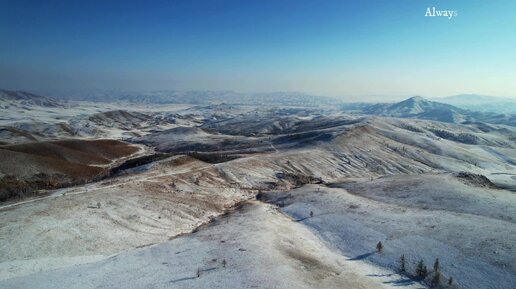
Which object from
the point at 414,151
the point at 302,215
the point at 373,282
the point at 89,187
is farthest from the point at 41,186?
the point at 414,151

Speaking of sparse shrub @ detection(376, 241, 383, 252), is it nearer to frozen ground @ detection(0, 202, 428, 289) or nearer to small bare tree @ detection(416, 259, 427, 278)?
frozen ground @ detection(0, 202, 428, 289)

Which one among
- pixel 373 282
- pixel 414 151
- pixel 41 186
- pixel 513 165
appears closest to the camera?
pixel 373 282

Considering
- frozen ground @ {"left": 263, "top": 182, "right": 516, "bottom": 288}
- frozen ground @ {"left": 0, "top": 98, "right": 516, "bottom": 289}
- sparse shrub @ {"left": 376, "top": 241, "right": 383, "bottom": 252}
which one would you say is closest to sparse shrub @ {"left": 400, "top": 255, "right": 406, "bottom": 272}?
frozen ground @ {"left": 263, "top": 182, "right": 516, "bottom": 288}

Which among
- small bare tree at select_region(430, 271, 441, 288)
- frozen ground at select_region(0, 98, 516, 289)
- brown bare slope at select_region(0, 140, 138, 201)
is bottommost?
brown bare slope at select_region(0, 140, 138, 201)

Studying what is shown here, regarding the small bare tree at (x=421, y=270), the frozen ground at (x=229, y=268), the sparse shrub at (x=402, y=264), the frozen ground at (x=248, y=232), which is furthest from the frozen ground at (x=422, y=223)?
the frozen ground at (x=229, y=268)

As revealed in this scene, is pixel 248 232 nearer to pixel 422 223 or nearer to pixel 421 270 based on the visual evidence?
A: pixel 421 270

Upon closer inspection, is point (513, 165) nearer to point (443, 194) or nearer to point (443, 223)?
point (443, 194)

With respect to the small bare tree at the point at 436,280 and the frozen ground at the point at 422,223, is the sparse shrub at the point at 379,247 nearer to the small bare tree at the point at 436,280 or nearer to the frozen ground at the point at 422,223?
the frozen ground at the point at 422,223

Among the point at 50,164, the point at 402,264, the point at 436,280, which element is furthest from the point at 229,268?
the point at 50,164
